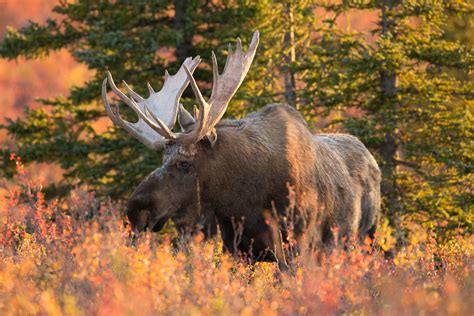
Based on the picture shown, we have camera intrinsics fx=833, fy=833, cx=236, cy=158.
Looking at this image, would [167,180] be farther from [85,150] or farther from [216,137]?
[85,150]

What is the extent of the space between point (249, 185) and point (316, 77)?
19.3ft

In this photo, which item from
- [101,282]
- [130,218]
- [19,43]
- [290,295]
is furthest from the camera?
[19,43]

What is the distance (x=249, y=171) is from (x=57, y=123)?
364 inches

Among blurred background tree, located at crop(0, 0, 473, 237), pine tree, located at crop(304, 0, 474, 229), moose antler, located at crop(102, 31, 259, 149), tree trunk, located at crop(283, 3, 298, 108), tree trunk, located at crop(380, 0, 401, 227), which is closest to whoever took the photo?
moose antler, located at crop(102, 31, 259, 149)

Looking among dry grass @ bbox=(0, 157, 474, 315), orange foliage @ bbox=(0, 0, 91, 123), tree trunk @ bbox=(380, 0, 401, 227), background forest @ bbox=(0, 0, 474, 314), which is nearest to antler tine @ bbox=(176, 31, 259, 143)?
background forest @ bbox=(0, 0, 474, 314)

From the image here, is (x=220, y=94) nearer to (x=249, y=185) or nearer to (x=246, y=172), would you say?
(x=246, y=172)

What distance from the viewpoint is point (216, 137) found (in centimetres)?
780

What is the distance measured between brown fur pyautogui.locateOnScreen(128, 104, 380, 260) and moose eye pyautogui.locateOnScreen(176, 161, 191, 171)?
0.01 metres

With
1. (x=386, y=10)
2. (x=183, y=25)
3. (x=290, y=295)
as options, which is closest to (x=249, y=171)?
(x=290, y=295)

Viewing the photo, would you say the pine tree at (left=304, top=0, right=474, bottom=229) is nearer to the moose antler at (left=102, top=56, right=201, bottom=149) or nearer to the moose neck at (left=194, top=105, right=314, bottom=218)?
the moose antler at (left=102, top=56, right=201, bottom=149)

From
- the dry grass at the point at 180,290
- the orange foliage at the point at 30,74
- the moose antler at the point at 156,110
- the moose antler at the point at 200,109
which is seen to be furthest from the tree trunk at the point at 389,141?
the orange foliage at the point at 30,74

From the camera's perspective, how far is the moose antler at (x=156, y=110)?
755 centimetres

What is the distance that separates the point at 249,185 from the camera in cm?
777

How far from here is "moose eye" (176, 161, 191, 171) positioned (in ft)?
24.9
